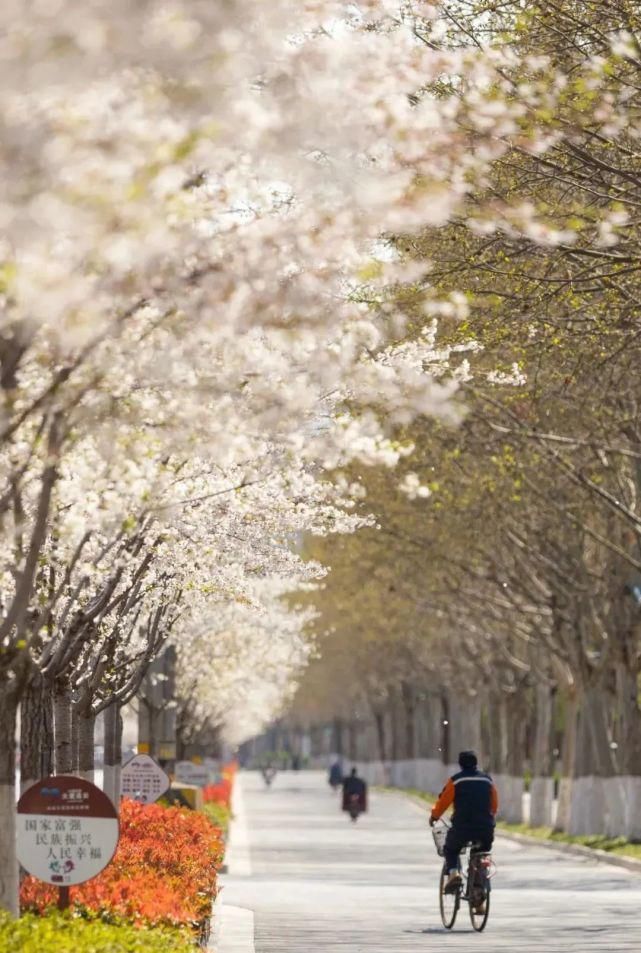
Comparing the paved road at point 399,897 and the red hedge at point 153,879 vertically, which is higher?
the red hedge at point 153,879

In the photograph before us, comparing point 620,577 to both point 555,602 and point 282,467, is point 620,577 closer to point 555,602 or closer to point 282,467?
point 555,602

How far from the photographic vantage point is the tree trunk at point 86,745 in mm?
23078

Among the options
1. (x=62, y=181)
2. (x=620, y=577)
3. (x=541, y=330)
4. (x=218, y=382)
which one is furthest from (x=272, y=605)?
(x=62, y=181)

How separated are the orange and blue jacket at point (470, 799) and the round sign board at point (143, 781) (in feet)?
25.5

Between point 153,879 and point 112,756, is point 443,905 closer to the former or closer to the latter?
point 112,756

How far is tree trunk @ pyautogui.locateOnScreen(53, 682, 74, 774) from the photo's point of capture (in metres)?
20.8

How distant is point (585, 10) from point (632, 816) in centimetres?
2474

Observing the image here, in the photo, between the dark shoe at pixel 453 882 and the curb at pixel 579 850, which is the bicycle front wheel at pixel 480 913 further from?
the curb at pixel 579 850

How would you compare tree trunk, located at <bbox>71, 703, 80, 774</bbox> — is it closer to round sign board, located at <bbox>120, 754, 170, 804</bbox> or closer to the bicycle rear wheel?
the bicycle rear wheel

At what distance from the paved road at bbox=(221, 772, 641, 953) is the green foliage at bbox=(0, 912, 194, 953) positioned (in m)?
5.46

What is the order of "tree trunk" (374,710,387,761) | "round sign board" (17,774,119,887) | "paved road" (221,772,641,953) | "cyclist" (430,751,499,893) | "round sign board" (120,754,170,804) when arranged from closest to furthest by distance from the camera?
1. "round sign board" (17,774,119,887)
2. "paved road" (221,772,641,953)
3. "cyclist" (430,751,499,893)
4. "round sign board" (120,754,170,804)
5. "tree trunk" (374,710,387,761)

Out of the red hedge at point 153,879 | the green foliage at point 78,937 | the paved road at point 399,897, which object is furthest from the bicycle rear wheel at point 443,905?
the green foliage at point 78,937

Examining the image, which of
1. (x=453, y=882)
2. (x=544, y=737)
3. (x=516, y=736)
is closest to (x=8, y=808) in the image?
(x=453, y=882)

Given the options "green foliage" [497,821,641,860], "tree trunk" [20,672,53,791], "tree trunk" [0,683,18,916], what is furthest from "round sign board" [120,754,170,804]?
"tree trunk" [0,683,18,916]
